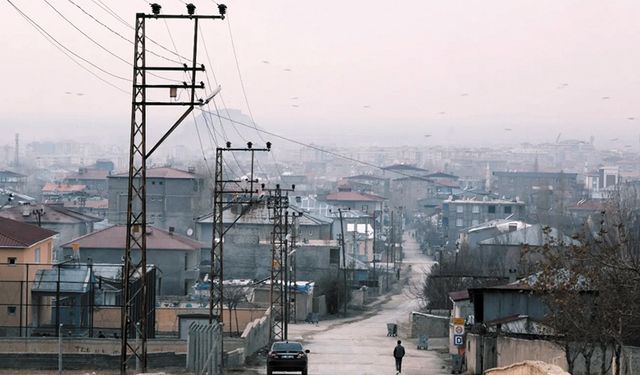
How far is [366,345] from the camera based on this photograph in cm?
5744

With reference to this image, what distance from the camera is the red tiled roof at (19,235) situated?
56719 millimetres

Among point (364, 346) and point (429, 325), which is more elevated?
point (429, 325)

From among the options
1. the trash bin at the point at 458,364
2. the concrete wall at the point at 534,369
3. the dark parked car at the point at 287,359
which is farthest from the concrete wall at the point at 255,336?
the concrete wall at the point at 534,369

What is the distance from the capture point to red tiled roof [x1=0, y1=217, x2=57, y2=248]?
5672cm

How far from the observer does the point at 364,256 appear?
126m

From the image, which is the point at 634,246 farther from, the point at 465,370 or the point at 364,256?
the point at 364,256

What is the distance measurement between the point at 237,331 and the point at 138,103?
30616 millimetres

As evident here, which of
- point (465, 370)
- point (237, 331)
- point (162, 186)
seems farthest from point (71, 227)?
point (465, 370)

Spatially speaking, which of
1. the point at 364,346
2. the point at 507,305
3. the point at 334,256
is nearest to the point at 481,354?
the point at 507,305

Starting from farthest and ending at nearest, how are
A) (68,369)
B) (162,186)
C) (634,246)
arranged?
1. (162,186)
2. (634,246)
3. (68,369)

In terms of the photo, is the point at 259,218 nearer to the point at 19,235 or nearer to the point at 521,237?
the point at 521,237

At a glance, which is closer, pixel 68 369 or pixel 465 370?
pixel 68 369

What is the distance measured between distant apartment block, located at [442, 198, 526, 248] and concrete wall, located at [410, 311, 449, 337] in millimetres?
97004

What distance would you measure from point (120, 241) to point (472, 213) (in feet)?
289
